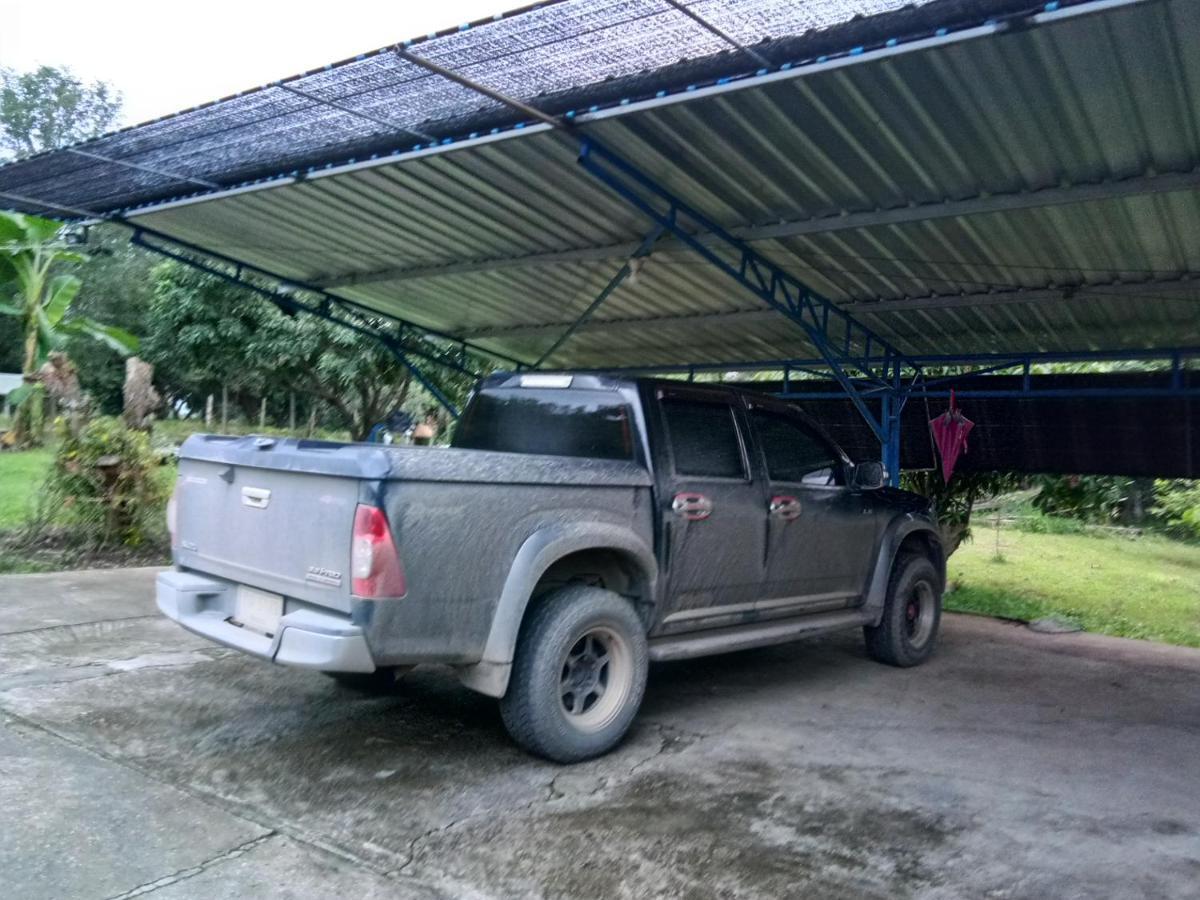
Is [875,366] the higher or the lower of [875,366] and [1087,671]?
the higher

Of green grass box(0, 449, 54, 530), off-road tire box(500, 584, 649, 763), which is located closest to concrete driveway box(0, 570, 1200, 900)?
off-road tire box(500, 584, 649, 763)

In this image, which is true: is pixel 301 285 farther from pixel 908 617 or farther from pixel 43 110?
pixel 43 110

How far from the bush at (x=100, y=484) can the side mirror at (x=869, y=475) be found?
22.4 ft

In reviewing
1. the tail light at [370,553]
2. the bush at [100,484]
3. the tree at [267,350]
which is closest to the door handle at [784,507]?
the tail light at [370,553]

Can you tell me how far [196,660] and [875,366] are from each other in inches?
289

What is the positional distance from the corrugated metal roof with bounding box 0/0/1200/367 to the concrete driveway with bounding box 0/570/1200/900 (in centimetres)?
318

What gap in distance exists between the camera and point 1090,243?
7.18 m

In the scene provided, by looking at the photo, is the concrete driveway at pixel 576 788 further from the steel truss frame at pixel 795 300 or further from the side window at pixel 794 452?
the steel truss frame at pixel 795 300

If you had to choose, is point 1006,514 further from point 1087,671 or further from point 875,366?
point 1087,671

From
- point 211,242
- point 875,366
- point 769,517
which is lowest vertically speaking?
point 769,517

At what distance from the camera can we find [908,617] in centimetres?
745

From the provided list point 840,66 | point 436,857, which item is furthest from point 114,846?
point 840,66

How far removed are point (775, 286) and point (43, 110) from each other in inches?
1340

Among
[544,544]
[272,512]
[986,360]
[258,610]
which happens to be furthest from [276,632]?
[986,360]
